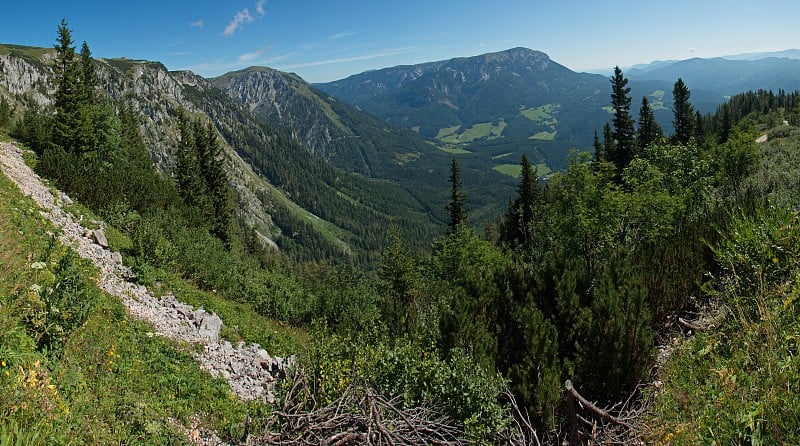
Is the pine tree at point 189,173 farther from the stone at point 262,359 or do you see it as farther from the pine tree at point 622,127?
the pine tree at point 622,127

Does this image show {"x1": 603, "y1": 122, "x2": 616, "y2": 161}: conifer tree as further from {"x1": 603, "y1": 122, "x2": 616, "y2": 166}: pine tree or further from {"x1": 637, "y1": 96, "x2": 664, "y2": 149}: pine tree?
{"x1": 637, "y1": 96, "x2": 664, "y2": 149}: pine tree

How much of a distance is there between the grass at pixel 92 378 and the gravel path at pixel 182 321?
0.62 meters

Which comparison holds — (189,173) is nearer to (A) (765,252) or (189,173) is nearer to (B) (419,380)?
(B) (419,380)

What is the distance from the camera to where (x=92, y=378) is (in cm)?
696

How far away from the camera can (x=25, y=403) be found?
462 cm

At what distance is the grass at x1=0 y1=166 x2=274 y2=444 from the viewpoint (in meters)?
4.98

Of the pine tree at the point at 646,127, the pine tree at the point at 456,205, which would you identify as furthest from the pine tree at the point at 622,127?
the pine tree at the point at 456,205

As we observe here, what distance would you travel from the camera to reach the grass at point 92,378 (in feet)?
16.4

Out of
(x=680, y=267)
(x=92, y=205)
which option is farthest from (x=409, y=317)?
(x=92, y=205)

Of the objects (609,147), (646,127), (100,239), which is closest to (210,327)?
(100,239)

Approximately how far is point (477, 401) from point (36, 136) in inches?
1283

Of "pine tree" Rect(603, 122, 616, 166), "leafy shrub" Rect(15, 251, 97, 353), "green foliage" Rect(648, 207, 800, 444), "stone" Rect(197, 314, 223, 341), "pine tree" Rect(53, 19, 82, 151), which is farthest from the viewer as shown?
"pine tree" Rect(603, 122, 616, 166)

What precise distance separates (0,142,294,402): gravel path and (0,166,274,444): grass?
0.62m

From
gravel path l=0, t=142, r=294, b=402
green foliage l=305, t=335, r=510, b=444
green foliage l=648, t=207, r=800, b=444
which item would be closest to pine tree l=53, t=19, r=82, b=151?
gravel path l=0, t=142, r=294, b=402
